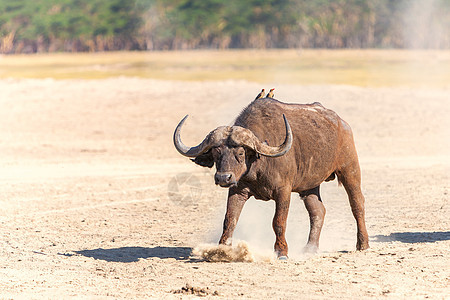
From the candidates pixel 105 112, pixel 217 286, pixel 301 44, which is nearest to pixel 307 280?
pixel 217 286

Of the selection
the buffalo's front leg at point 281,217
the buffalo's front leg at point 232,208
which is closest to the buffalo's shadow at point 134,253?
the buffalo's front leg at point 232,208

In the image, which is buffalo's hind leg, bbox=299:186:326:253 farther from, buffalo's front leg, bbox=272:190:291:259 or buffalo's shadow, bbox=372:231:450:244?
buffalo's shadow, bbox=372:231:450:244

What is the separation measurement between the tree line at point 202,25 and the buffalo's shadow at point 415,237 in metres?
58.1

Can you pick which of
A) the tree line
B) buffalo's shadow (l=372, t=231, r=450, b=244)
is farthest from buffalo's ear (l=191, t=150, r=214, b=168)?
the tree line

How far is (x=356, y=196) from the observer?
361 inches

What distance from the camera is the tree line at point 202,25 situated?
73250 millimetres

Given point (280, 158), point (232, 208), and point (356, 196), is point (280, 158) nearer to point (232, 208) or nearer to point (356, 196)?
point (232, 208)

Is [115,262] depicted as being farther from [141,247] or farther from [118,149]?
[118,149]

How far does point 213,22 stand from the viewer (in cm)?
8856

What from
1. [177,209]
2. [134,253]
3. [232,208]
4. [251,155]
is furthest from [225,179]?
[177,209]

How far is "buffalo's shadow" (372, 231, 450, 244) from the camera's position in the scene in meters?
9.48

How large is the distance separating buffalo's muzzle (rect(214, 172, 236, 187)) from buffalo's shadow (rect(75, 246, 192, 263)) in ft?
4.80

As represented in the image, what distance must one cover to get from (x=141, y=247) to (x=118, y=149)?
9.40 m

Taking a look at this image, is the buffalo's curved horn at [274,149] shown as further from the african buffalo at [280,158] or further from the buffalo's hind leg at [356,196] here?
the buffalo's hind leg at [356,196]
